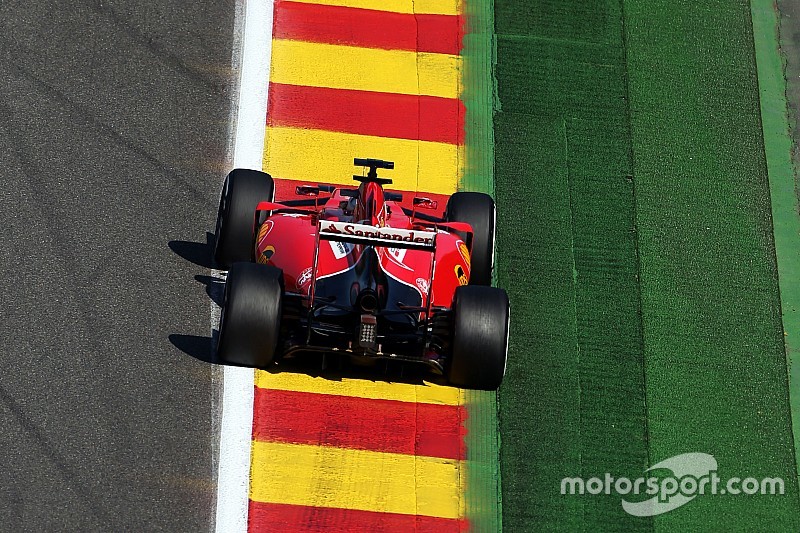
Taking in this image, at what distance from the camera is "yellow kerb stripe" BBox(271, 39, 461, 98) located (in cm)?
1482

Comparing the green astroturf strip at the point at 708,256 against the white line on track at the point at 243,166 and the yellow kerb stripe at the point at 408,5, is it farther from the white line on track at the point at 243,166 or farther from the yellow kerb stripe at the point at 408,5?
the white line on track at the point at 243,166

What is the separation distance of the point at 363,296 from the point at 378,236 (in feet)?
1.72

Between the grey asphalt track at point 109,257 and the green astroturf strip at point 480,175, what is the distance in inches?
94.8

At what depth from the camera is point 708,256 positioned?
1403 cm

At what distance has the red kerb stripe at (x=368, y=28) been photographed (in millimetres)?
15266

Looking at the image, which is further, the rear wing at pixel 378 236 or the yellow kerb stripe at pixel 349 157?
the yellow kerb stripe at pixel 349 157

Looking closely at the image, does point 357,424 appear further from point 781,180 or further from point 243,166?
point 781,180

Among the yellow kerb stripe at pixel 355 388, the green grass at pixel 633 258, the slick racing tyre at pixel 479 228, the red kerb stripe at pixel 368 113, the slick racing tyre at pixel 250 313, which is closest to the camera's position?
the slick racing tyre at pixel 250 313

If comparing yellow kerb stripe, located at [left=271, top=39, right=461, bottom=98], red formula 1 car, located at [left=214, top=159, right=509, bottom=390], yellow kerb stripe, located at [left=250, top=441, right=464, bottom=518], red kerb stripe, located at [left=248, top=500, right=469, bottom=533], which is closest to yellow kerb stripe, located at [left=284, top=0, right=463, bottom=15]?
yellow kerb stripe, located at [left=271, top=39, right=461, bottom=98]

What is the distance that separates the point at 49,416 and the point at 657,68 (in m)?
8.63

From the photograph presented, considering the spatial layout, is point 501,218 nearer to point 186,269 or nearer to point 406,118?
point 406,118

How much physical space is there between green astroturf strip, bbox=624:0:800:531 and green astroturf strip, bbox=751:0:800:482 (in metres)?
0.11

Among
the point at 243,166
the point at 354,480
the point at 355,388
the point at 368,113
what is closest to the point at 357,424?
the point at 355,388

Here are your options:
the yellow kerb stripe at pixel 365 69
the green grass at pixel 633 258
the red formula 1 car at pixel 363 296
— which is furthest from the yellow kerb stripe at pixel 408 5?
the red formula 1 car at pixel 363 296
